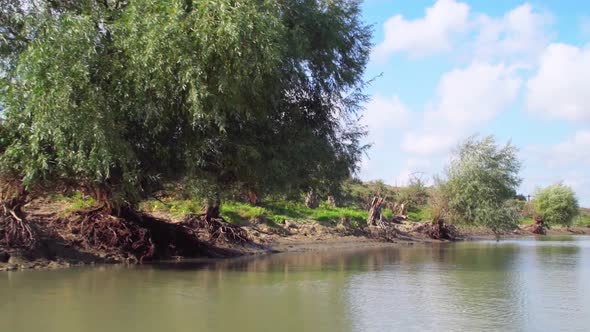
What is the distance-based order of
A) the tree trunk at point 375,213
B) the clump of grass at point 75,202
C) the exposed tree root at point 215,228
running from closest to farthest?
1. the clump of grass at point 75,202
2. the exposed tree root at point 215,228
3. the tree trunk at point 375,213

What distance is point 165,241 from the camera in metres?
19.9

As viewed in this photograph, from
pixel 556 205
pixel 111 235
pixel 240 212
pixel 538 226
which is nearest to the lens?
pixel 111 235

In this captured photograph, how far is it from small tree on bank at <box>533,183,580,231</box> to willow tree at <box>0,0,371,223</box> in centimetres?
4826

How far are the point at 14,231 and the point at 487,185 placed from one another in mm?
27084

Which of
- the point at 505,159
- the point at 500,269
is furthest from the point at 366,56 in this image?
the point at 505,159

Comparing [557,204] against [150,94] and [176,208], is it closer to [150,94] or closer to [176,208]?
[176,208]

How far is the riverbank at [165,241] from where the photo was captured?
658 inches

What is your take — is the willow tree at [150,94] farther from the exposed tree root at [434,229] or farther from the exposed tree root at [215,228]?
the exposed tree root at [434,229]

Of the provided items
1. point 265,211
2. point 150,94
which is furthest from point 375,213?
point 150,94

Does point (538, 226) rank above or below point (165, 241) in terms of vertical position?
above

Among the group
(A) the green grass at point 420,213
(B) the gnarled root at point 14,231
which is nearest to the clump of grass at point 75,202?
(B) the gnarled root at point 14,231

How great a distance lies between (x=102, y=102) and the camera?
1326 cm

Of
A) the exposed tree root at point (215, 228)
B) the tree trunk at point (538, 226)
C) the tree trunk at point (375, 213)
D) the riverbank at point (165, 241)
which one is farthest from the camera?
the tree trunk at point (538, 226)

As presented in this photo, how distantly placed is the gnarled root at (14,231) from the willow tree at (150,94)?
1.63 m
